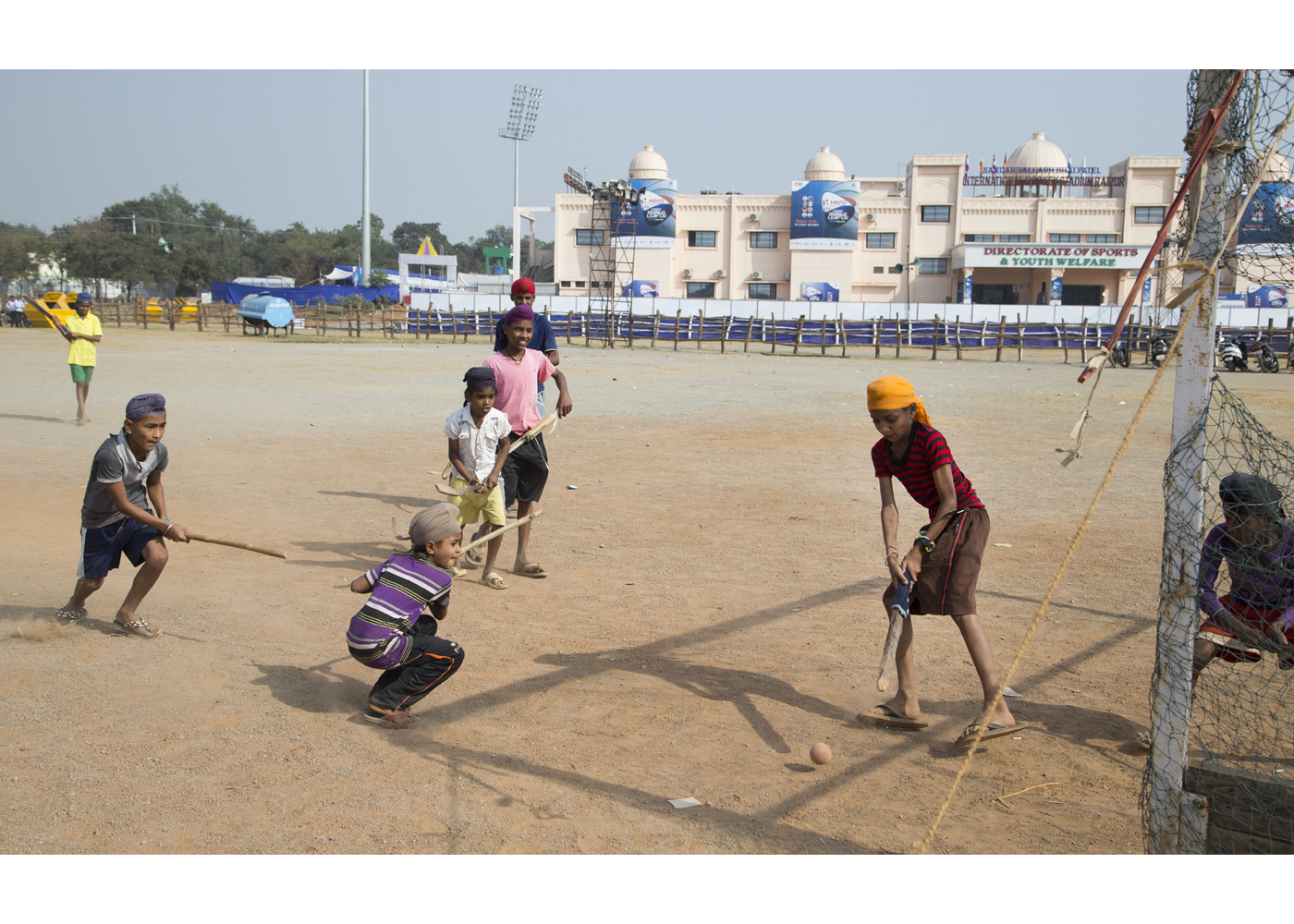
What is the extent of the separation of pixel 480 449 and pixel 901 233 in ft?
177

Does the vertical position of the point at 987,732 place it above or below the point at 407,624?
below

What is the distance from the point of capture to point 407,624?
3.99 m

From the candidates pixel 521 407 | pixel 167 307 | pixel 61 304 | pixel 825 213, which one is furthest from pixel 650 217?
pixel 521 407

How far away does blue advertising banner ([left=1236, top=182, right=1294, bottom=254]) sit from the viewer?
11.3 ft

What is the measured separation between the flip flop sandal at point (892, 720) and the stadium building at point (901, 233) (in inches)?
2043

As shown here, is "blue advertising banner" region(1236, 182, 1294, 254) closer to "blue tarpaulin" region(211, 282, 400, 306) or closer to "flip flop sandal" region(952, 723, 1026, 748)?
"flip flop sandal" region(952, 723, 1026, 748)

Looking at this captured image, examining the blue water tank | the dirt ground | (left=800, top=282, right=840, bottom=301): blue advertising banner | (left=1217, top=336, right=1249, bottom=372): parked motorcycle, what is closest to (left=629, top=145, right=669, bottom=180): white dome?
(left=800, top=282, right=840, bottom=301): blue advertising banner

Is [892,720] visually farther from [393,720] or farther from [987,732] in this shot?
[393,720]

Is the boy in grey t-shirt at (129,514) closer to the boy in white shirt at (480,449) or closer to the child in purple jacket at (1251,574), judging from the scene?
the boy in white shirt at (480,449)

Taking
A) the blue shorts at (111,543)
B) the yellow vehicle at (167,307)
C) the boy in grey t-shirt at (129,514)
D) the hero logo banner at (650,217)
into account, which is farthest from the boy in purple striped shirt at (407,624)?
the hero logo banner at (650,217)

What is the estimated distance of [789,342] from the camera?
1511 inches

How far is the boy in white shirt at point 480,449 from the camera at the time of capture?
19.0ft

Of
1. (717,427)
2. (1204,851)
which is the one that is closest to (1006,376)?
(717,427)

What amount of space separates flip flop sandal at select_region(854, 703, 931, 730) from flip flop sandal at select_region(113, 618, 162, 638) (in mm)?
3767
